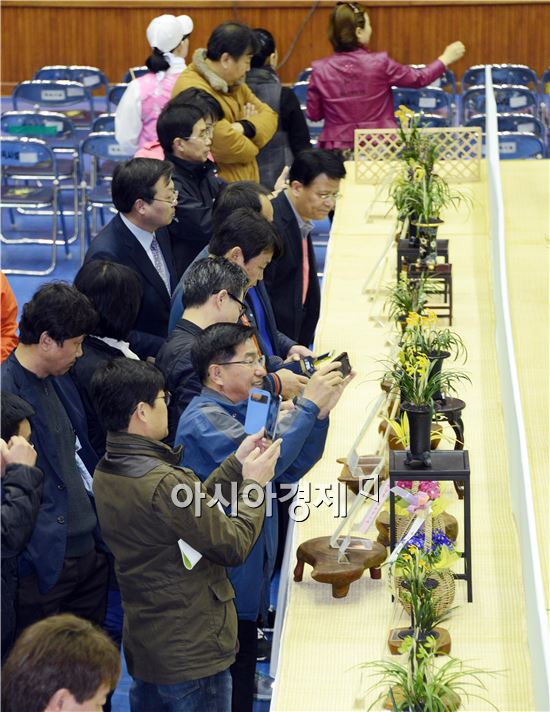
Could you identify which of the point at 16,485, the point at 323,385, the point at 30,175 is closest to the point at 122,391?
the point at 16,485

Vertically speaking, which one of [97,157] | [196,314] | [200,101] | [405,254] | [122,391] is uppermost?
[97,157]

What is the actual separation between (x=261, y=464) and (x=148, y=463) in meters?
0.26

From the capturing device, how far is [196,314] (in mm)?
3469

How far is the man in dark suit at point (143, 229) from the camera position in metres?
4.16

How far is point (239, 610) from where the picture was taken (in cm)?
314

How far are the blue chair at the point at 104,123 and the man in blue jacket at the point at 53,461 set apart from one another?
18.5ft

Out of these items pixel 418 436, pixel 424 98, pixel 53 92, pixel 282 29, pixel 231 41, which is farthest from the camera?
pixel 282 29

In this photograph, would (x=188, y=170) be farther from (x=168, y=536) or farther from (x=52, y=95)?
(x=52, y=95)

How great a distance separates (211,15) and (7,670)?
11.6 metres

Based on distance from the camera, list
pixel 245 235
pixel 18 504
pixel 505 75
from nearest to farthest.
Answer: pixel 18 504, pixel 245 235, pixel 505 75

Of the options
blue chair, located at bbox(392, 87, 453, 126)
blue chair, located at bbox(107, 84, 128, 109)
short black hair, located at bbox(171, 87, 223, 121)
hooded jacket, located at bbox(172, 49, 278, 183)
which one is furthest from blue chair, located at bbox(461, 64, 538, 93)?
short black hair, located at bbox(171, 87, 223, 121)

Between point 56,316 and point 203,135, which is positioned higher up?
point 203,135

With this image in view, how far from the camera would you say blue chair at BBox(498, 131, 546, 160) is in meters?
8.24

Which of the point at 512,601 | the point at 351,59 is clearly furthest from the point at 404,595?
the point at 351,59
